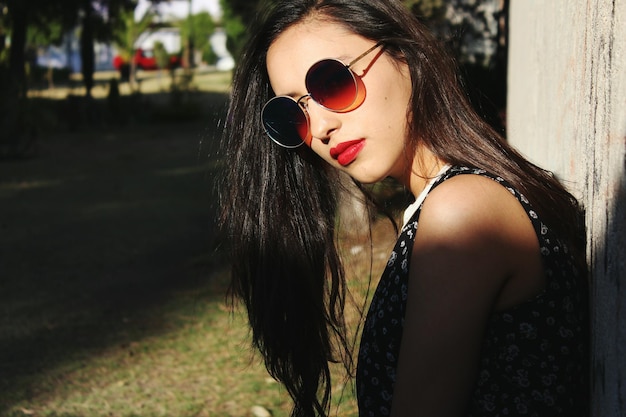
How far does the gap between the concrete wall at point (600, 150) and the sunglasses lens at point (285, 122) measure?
611 millimetres

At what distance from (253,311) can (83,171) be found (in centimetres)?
1172

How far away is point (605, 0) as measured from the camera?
160 centimetres

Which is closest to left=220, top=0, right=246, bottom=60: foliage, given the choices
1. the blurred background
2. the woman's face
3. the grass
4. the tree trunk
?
the blurred background

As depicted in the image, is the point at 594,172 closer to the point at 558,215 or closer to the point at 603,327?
the point at 558,215

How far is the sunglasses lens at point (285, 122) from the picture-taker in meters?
1.88

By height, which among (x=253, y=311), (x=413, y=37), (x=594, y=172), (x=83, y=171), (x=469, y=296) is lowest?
(x=83, y=171)

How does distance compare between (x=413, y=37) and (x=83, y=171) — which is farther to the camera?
(x=83, y=171)

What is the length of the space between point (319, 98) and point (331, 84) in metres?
0.07

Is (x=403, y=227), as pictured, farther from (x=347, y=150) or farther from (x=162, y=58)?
(x=162, y=58)

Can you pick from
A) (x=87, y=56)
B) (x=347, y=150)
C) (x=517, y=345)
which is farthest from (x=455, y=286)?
(x=87, y=56)

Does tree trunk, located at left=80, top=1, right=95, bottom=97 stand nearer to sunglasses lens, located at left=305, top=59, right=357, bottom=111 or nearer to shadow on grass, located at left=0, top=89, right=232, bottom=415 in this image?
shadow on grass, located at left=0, top=89, right=232, bottom=415

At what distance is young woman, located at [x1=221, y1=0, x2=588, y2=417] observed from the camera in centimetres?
147

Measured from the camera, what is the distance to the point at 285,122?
1.94 m

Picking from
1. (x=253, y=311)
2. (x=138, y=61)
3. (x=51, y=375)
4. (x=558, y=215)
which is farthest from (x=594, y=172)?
(x=138, y=61)
